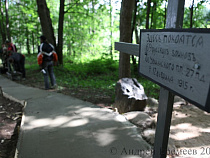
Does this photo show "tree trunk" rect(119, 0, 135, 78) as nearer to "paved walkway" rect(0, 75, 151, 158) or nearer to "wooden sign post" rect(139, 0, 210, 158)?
"paved walkway" rect(0, 75, 151, 158)

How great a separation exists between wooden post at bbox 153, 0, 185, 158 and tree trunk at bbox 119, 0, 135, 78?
441 centimetres

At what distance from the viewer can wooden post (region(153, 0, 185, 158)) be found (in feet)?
5.04

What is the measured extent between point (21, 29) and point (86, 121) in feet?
73.5

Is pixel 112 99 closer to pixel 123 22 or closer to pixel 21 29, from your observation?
pixel 123 22

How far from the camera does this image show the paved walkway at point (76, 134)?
2635 mm

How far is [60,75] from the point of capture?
10.6m

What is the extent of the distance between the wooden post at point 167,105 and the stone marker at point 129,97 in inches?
108

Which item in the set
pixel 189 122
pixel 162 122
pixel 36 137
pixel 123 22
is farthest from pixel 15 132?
pixel 123 22

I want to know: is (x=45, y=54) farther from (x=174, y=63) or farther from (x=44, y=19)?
(x=174, y=63)

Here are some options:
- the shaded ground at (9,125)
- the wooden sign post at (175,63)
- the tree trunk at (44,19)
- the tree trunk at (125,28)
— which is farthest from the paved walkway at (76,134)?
the tree trunk at (44,19)

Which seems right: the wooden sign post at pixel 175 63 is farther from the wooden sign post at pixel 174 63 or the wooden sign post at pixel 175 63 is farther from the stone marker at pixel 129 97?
the stone marker at pixel 129 97

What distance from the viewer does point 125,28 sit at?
6.02 meters

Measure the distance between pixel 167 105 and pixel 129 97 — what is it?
2888 mm

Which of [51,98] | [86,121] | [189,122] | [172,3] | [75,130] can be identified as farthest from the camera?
[51,98]
